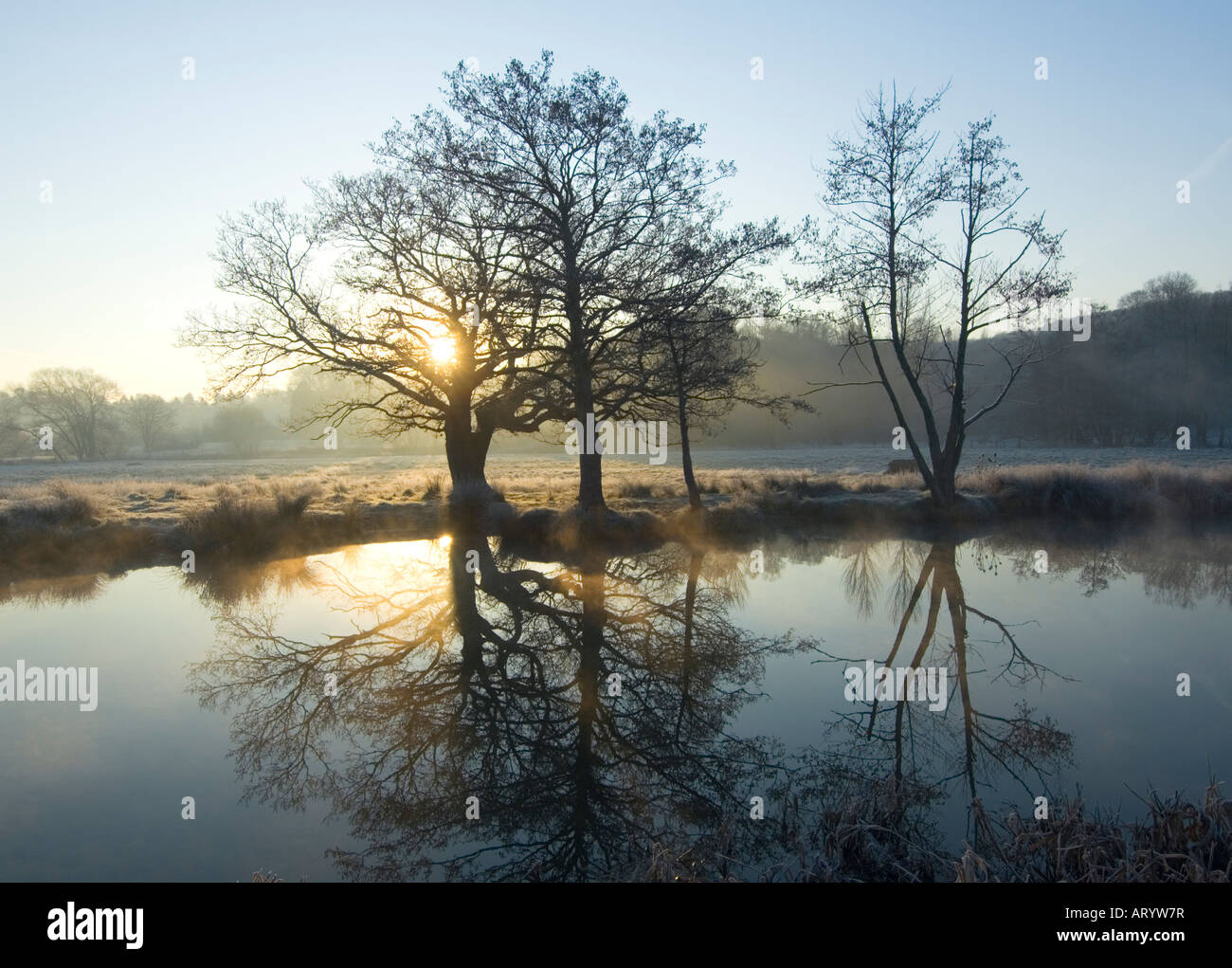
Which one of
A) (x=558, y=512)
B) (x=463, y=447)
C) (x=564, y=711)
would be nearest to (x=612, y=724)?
(x=564, y=711)

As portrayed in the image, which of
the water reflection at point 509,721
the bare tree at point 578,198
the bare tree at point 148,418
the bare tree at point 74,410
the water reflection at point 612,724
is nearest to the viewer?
the water reflection at point 612,724

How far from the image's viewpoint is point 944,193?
19234 millimetres

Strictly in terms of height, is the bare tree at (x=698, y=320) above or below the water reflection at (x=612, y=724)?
above

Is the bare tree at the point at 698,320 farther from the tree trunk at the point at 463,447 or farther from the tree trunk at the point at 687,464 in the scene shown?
the tree trunk at the point at 463,447

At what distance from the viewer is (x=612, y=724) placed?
27.8 ft

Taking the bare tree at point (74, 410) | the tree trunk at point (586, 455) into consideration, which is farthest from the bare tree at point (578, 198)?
the bare tree at point (74, 410)

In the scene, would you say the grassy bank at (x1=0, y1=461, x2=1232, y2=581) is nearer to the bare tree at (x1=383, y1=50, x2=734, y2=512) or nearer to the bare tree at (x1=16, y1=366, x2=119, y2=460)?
the bare tree at (x1=383, y1=50, x2=734, y2=512)

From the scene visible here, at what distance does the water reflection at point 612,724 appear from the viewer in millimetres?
5902

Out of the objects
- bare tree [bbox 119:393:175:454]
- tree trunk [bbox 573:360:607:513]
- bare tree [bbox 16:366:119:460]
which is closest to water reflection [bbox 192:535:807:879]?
tree trunk [bbox 573:360:607:513]

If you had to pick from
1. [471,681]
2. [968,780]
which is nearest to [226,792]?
[471,681]

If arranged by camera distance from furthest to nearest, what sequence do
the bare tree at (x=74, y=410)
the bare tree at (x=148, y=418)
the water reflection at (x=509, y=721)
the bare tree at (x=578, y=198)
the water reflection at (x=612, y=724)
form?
1. the bare tree at (x=148, y=418)
2. the bare tree at (x=74, y=410)
3. the bare tree at (x=578, y=198)
4. the water reflection at (x=509, y=721)
5. the water reflection at (x=612, y=724)
